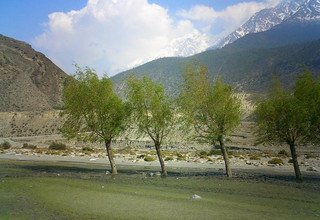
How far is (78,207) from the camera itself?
29.5 meters

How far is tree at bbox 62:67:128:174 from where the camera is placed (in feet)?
187

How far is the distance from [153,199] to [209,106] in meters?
20.2

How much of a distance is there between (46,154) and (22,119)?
319ft

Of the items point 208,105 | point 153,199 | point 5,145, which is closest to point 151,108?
point 208,105

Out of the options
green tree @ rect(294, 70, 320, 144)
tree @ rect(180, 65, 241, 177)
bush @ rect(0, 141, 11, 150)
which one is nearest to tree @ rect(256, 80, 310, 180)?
green tree @ rect(294, 70, 320, 144)

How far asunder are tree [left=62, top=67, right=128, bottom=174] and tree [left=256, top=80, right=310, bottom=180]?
62.4 ft

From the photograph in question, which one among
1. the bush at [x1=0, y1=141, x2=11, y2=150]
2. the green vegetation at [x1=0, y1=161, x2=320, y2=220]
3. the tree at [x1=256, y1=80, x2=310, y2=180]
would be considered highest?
the bush at [x1=0, y1=141, x2=11, y2=150]

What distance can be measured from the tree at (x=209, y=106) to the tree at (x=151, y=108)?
3.06 meters

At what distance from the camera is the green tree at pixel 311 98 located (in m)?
49.0

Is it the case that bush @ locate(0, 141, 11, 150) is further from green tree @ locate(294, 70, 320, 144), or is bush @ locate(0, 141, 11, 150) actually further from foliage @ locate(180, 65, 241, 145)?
green tree @ locate(294, 70, 320, 144)

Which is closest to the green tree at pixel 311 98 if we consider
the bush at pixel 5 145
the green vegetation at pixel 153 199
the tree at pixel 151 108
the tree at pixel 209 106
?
the tree at pixel 209 106

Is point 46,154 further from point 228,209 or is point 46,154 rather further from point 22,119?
point 22,119

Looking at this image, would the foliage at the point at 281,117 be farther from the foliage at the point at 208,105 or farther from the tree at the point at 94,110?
the tree at the point at 94,110

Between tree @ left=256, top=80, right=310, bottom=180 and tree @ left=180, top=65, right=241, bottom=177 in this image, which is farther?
tree @ left=180, top=65, right=241, bottom=177
